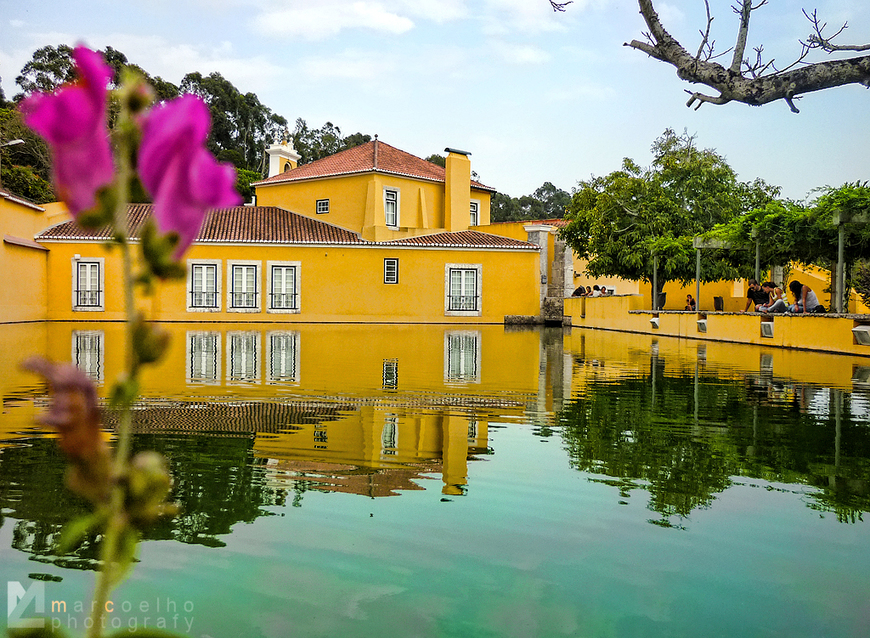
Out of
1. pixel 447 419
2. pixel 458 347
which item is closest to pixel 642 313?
pixel 458 347

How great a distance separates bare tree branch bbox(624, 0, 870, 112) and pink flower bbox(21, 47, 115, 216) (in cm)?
488

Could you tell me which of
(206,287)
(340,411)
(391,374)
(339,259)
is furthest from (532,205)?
(340,411)

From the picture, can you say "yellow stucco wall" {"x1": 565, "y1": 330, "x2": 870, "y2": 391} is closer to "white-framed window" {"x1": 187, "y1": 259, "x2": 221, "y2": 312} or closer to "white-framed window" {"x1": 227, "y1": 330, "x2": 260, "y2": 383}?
"white-framed window" {"x1": 227, "y1": 330, "x2": 260, "y2": 383}

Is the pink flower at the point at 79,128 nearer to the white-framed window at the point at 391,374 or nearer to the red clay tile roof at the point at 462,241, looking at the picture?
the white-framed window at the point at 391,374

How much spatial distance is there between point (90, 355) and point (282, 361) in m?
3.01

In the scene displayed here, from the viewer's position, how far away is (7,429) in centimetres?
555

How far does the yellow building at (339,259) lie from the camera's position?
26.7 metres

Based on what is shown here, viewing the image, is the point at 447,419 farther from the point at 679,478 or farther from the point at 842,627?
the point at 842,627

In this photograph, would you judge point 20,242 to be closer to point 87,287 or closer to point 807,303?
point 87,287

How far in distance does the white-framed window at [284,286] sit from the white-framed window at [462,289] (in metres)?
5.71

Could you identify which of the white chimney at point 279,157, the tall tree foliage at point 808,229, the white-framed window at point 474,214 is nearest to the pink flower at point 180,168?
the tall tree foliage at point 808,229

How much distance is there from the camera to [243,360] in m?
12.0

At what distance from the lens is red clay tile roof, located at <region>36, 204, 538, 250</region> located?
27.4m

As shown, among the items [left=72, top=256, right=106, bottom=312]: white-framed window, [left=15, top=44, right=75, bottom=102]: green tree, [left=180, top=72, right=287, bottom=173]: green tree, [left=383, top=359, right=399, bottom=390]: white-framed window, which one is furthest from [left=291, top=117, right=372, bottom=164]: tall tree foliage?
[left=383, top=359, right=399, bottom=390]: white-framed window
